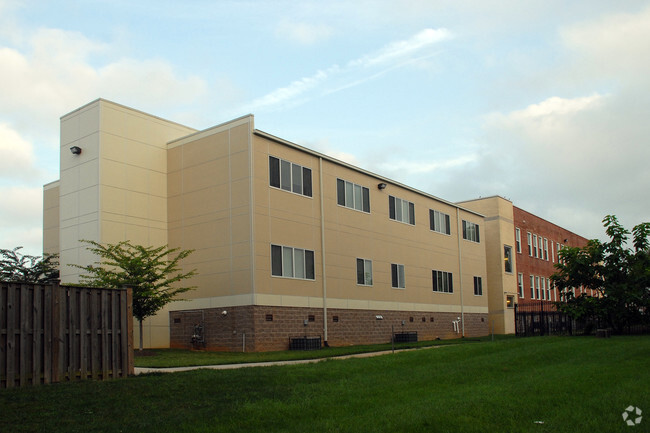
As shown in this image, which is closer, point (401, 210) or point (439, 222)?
point (401, 210)

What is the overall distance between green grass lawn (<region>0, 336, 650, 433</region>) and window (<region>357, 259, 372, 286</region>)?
17.1 m

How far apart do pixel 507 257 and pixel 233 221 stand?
1086 inches

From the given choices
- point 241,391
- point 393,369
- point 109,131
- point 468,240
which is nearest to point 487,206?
point 468,240

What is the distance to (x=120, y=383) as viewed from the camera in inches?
463

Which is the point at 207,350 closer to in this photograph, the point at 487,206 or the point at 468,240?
the point at 468,240

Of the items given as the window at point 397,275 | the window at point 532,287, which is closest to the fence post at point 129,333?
the window at point 397,275

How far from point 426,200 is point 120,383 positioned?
2909 cm

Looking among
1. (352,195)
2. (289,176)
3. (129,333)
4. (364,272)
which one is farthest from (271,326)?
(129,333)

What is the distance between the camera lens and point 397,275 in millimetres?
34938

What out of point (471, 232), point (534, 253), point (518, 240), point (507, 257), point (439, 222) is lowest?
point (507, 257)

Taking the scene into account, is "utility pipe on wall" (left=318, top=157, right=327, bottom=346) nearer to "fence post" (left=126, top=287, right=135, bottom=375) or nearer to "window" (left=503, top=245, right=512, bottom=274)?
"fence post" (left=126, top=287, right=135, bottom=375)

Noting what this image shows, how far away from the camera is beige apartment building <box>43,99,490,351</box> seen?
26.0 m

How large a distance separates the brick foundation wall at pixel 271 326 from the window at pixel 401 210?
5.32 metres

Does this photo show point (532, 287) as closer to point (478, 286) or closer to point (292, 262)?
point (478, 286)
